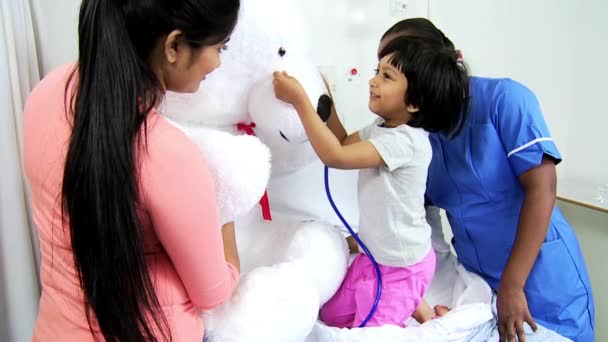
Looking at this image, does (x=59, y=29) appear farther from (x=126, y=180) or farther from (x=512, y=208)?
(x=512, y=208)

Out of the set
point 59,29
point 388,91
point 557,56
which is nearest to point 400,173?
point 388,91

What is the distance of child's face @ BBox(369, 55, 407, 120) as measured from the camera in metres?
0.82

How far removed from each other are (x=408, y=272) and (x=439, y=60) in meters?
0.47

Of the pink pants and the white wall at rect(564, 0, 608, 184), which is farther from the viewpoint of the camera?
the white wall at rect(564, 0, 608, 184)

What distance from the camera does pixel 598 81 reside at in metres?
1.57

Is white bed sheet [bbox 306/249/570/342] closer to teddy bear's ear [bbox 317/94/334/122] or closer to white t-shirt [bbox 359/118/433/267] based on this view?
white t-shirt [bbox 359/118/433/267]

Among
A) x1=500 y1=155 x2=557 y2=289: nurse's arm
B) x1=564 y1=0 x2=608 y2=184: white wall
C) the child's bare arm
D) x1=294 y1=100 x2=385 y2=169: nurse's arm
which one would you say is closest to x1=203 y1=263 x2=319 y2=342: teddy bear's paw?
x1=294 y1=100 x2=385 y2=169: nurse's arm

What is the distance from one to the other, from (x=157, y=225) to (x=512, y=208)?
2.68ft

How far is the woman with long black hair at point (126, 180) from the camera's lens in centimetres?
46

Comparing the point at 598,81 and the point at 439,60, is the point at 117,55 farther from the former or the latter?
the point at 598,81

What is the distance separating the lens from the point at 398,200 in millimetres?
832

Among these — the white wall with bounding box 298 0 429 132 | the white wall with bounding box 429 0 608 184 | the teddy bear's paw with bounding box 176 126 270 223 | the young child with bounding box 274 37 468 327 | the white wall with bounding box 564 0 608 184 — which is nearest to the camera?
the teddy bear's paw with bounding box 176 126 270 223

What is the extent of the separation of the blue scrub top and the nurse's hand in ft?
0.25

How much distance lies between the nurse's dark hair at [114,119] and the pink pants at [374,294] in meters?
0.50
